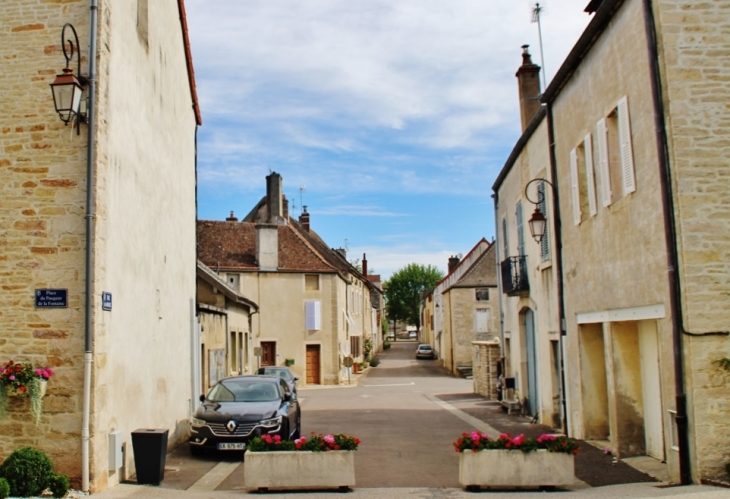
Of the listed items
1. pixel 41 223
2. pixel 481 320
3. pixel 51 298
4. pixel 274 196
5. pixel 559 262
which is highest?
pixel 274 196

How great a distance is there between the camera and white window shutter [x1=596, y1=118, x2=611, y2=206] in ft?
38.1

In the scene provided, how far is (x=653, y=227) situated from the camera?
9.83m

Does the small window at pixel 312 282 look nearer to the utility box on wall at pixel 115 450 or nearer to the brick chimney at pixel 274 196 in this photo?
the brick chimney at pixel 274 196

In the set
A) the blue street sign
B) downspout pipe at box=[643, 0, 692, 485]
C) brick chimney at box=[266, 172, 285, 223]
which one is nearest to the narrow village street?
downspout pipe at box=[643, 0, 692, 485]

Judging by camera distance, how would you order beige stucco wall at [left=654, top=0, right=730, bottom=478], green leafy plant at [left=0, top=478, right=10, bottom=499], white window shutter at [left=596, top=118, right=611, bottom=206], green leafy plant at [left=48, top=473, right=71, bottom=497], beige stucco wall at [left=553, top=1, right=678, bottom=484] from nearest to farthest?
green leafy plant at [left=0, top=478, right=10, bottom=499], green leafy plant at [left=48, top=473, right=71, bottom=497], beige stucco wall at [left=654, top=0, right=730, bottom=478], beige stucco wall at [left=553, top=1, right=678, bottom=484], white window shutter at [left=596, top=118, right=611, bottom=206]

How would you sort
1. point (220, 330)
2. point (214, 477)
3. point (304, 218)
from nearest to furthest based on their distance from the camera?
point (214, 477) → point (220, 330) → point (304, 218)

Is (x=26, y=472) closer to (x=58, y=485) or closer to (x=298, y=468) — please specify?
(x=58, y=485)

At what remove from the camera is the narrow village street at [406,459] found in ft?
30.8

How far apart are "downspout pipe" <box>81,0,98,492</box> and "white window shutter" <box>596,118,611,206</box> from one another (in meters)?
7.58

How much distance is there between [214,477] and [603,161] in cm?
775

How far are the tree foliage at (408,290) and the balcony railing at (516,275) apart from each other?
2893 inches

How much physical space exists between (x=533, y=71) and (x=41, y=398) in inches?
649

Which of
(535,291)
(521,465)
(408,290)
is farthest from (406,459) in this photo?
(408,290)

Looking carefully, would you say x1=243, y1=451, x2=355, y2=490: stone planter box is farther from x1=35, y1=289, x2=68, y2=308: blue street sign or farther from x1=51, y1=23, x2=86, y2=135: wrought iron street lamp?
x1=51, y1=23, x2=86, y2=135: wrought iron street lamp
